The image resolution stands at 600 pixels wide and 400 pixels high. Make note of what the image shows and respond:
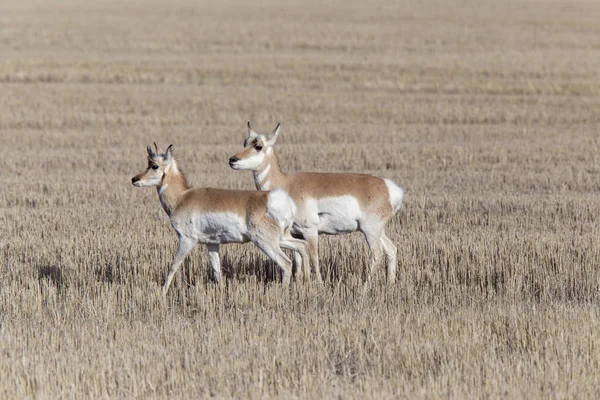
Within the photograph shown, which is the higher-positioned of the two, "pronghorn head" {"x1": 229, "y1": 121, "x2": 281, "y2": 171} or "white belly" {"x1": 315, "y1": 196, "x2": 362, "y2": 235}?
"pronghorn head" {"x1": 229, "y1": 121, "x2": 281, "y2": 171}

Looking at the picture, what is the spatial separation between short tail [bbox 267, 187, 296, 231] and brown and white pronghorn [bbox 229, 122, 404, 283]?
39 centimetres

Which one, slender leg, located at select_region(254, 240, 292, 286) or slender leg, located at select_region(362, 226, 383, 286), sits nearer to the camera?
slender leg, located at select_region(254, 240, 292, 286)

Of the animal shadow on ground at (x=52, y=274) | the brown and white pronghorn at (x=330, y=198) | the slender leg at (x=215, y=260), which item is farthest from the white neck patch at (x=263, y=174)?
the animal shadow on ground at (x=52, y=274)

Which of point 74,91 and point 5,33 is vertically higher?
point 5,33

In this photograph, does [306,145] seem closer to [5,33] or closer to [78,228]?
[78,228]

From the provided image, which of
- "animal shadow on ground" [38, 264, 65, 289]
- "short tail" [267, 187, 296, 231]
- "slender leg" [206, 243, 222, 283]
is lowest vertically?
"animal shadow on ground" [38, 264, 65, 289]

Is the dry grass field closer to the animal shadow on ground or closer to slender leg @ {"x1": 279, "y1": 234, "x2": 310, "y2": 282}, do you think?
the animal shadow on ground

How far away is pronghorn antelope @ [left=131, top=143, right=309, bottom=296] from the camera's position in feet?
30.2

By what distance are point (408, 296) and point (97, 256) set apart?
3.87 metres

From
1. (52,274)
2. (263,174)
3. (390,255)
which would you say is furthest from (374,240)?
(52,274)

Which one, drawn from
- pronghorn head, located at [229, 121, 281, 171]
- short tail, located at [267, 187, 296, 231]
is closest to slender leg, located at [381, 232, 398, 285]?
short tail, located at [267, 187, 296, 231]

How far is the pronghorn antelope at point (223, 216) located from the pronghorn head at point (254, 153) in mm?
436

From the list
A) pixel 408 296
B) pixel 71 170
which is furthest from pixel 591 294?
pixel 71 170

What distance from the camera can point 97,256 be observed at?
1077cm
